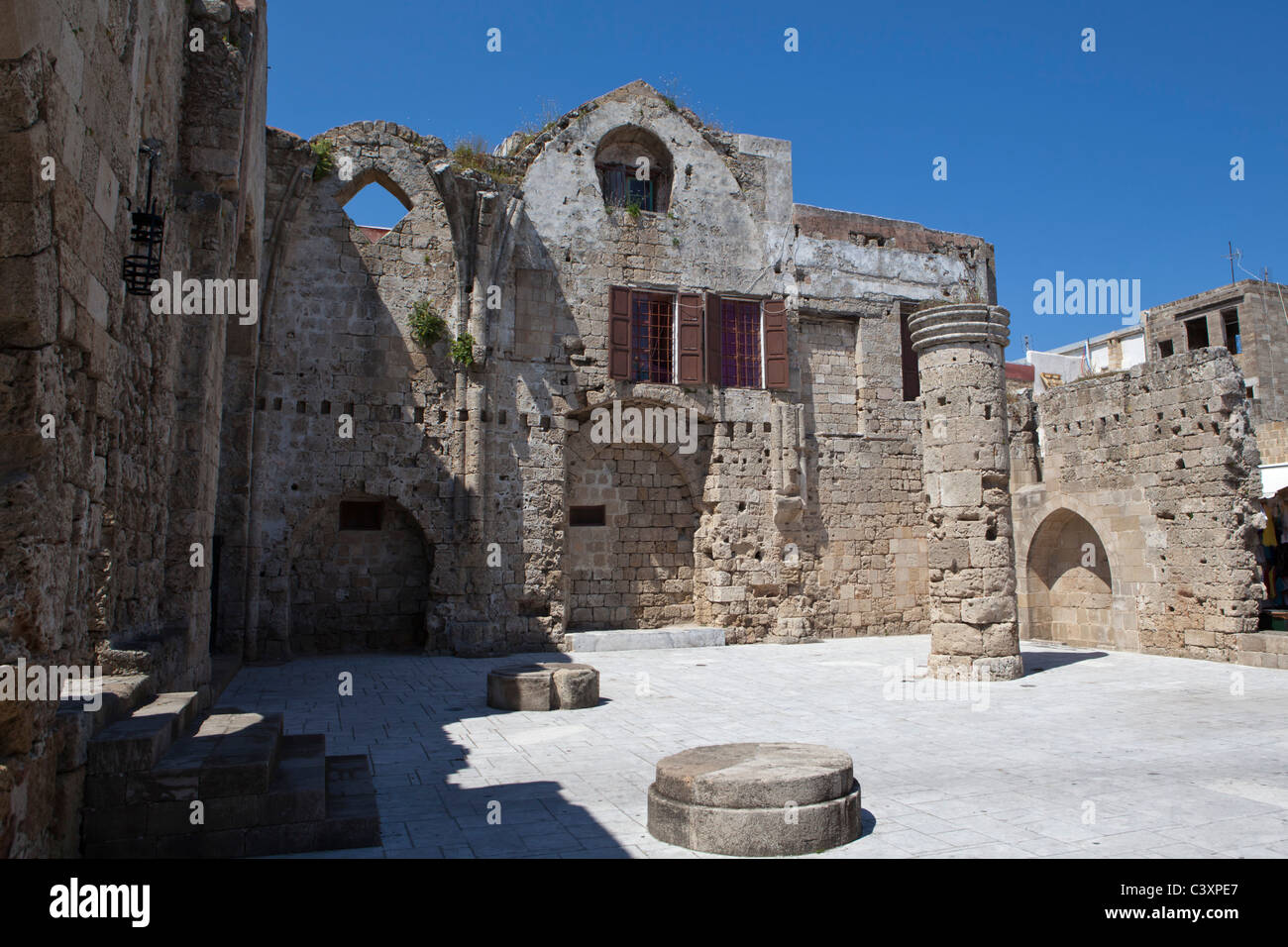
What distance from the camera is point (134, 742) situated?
14.1 feet

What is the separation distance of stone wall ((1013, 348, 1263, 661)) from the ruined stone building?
0.15 feet

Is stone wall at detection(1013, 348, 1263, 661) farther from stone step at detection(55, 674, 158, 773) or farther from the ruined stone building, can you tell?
stone step at detection(55, 674, 158, 773)

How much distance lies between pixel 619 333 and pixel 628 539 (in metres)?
3.72

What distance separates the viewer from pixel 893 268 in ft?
60.0

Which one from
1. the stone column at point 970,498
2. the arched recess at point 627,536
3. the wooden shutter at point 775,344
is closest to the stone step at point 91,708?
the stone column at point 970,498

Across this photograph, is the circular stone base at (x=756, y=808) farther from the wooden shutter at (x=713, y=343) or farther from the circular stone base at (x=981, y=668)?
the wooden shutter at (x=713, y=343)

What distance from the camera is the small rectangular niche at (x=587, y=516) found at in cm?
1568

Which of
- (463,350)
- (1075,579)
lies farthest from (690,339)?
(1075,579)

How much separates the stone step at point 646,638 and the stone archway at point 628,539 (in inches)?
16.8

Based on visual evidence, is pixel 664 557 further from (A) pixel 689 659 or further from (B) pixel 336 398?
(B) pixel 336 398

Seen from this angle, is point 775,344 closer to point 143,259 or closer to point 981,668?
point 981,668

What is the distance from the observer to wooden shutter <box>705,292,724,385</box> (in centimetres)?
1628

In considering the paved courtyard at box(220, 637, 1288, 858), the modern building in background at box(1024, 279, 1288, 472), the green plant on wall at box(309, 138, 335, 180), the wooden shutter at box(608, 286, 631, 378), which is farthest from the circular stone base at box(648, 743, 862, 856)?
the modern building in background at box(1024, 279, 1288, 472)
